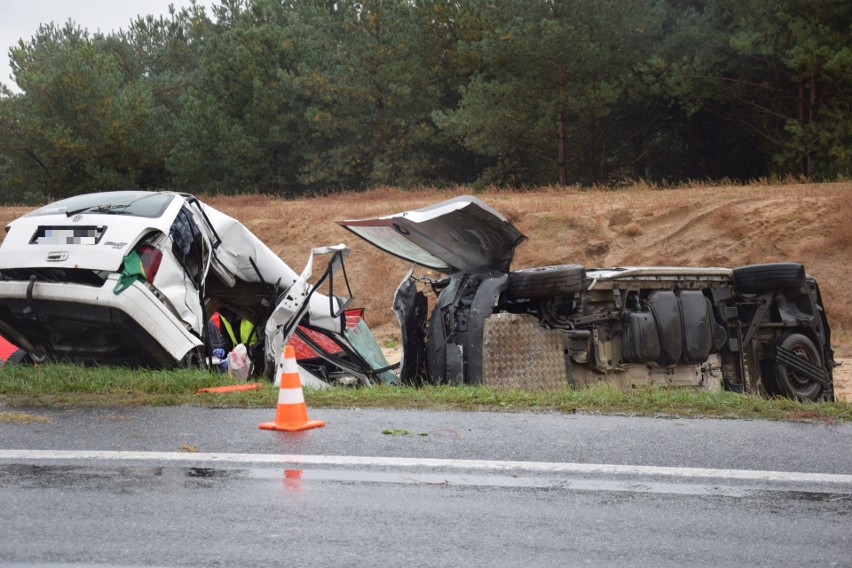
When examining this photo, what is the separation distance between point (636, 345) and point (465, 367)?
1699 mm

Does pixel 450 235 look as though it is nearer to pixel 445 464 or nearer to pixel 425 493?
pixel 445 464

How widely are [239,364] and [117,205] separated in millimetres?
1874

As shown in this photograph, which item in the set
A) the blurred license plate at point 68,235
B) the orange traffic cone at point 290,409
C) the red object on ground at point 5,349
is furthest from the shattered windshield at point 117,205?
the orange traffic cone at point 290,409

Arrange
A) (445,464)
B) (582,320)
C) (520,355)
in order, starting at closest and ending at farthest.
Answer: (445,464)
(520,355)
(582,320)

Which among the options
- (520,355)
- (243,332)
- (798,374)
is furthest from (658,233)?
(520,355)

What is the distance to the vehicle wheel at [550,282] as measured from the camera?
29.8ft

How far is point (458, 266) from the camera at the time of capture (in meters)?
9.77

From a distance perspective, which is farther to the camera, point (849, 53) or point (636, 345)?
point (849, 53)

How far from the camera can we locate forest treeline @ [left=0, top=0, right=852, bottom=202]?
30.2 meters

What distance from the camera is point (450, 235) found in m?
9.43

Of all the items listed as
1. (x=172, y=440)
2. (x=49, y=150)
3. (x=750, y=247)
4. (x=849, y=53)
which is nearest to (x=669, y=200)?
(x=750, y=247)

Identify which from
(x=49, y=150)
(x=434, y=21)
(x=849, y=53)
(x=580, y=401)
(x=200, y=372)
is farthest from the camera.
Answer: (x=49, y=150)

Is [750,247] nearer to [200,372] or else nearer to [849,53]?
[849,53]

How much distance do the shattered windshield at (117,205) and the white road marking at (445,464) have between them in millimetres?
3521
